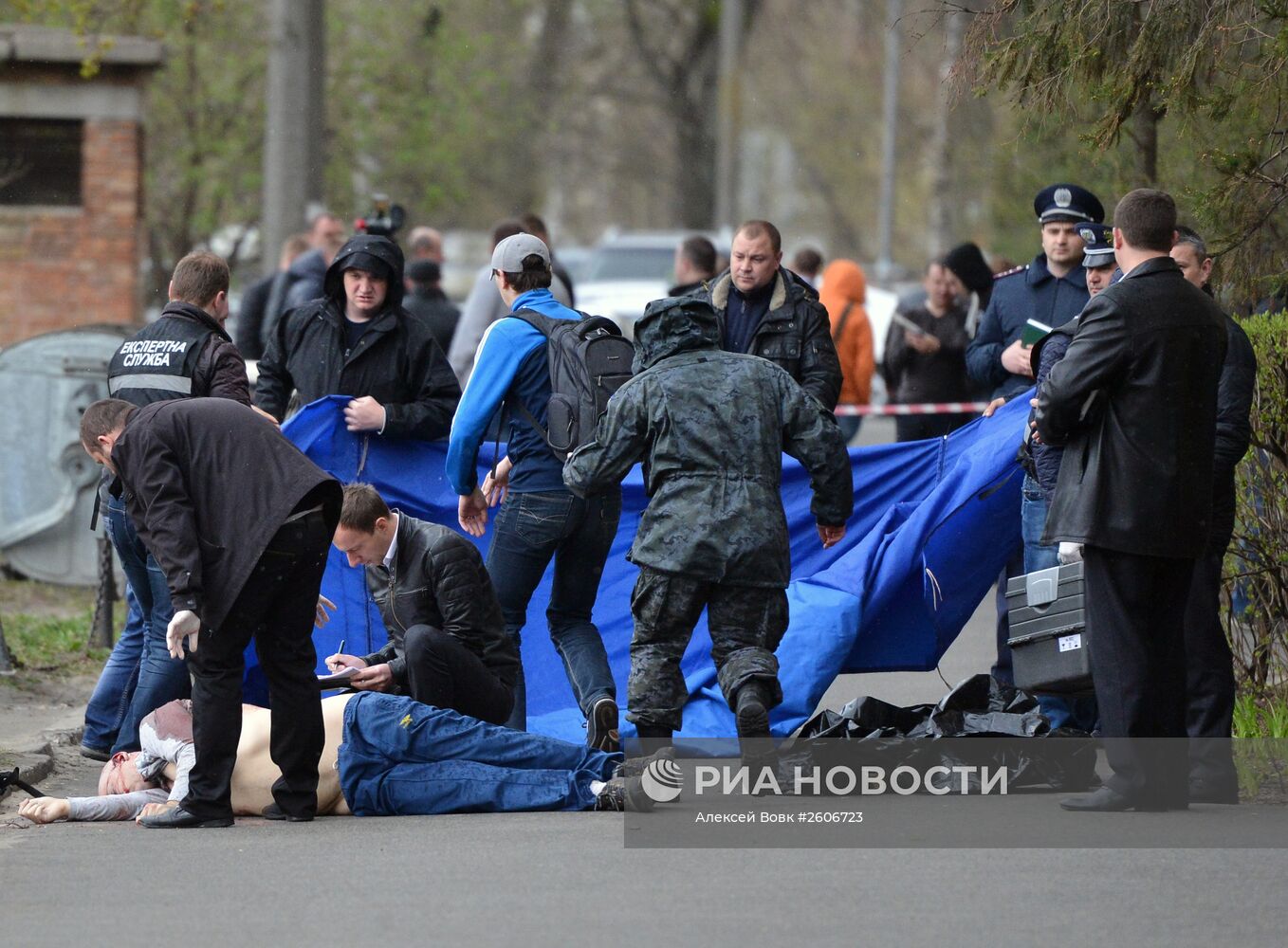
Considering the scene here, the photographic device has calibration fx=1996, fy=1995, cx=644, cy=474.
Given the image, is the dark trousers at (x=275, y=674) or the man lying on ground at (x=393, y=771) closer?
the dark trousers at (x=275, y=674)

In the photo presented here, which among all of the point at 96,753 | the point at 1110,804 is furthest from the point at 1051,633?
the point at 96,753

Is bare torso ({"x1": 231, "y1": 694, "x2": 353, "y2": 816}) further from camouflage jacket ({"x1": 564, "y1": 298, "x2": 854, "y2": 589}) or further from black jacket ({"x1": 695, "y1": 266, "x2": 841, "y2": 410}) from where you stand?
black jacket ({"x1": 695, "y1": 266, "x2": 841, "y2": 410})

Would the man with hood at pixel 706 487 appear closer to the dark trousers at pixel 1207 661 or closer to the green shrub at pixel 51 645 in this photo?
the dark trousers at pixel 1207 661

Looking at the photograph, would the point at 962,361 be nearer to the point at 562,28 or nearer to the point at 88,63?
the point at 88,63

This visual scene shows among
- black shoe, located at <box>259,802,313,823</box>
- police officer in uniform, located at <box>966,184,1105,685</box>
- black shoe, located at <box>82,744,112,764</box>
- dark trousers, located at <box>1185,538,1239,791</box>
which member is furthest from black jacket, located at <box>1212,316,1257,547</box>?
black shoe, located at <box>82,744,112,764</box>

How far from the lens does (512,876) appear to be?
5.91m

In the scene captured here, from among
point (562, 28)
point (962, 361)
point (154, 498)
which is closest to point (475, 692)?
point (154, 498)

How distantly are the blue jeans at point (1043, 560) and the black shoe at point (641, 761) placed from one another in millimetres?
1716

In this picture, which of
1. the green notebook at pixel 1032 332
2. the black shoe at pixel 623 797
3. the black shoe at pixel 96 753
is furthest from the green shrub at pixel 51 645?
the green notebook at pixel 1032 332

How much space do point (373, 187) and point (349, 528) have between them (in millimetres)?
20724

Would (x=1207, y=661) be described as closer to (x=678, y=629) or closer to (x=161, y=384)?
(x=678, y=629)

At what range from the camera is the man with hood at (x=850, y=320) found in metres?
13.9

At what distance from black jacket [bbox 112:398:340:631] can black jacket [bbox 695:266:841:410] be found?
2.44 metres

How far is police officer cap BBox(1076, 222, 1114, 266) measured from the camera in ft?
25.3
